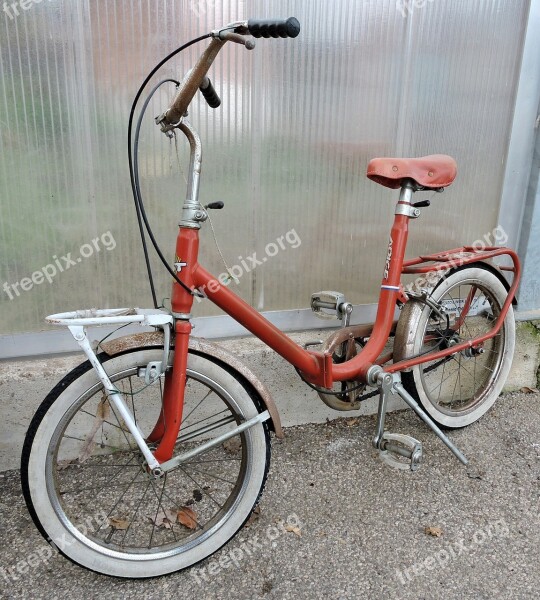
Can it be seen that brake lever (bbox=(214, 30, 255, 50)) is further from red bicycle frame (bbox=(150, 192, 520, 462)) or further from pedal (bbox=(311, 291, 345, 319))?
pedal (bbox=(311, 291, 345, 319))

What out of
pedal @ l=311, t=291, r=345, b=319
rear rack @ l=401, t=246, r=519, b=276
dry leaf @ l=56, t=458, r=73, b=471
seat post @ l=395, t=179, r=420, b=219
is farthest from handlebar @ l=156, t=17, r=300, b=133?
dry leaf @ l=56, t=458, r=73, b=471

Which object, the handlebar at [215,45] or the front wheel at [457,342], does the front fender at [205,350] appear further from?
the front wheel at [457,342]

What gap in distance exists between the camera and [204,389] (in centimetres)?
285

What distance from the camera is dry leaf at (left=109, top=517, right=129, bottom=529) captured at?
2.33 m

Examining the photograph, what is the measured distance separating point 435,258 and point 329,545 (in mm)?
1447

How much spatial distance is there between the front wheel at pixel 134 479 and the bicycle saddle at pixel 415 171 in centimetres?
113

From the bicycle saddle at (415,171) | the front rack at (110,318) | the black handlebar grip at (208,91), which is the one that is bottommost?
the front rack at (110,318)

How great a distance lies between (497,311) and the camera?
10.3 ft

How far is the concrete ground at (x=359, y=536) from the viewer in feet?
6.74

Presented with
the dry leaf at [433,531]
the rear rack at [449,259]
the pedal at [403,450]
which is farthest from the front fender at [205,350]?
the rear rack at [449,259]

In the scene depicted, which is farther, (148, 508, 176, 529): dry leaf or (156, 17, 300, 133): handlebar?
(148, 508, 176, 529): dry leaf

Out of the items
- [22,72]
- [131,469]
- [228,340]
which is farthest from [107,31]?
[131,469]

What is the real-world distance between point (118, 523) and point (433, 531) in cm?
133

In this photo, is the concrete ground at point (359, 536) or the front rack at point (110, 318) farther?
the concrete ground at point (359, 536)
